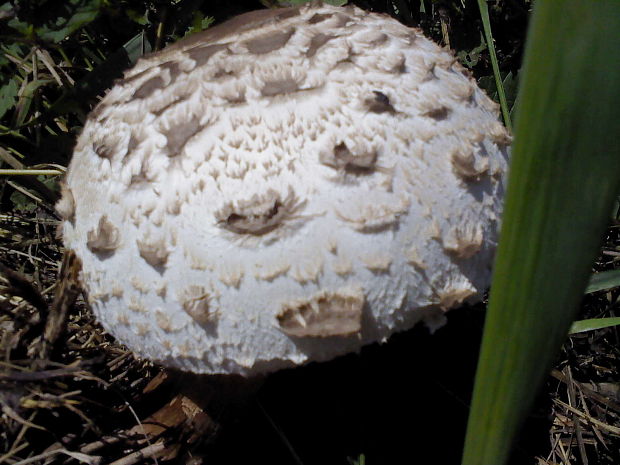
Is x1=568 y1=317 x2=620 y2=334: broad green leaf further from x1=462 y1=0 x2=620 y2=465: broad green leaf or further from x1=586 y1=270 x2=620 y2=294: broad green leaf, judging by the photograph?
x1=462 y1=0 x2=620 y2=465: broad green leaf

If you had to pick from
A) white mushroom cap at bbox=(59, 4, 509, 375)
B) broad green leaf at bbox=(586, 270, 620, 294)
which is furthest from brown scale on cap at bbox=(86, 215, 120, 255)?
broad green leaf at bbox=(586, 270, 620, 294)

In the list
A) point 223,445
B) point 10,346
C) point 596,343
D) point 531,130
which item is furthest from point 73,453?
point 596,343

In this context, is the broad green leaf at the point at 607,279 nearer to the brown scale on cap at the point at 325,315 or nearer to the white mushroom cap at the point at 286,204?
the white mushroom cap at the point at 286,204

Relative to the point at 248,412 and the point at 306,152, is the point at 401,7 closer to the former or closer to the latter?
the point at 306,152

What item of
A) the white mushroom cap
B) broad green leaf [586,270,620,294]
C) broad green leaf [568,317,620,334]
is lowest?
broad green leaf [568,317,620,334]

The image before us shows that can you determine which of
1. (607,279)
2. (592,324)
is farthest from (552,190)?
(592,324)

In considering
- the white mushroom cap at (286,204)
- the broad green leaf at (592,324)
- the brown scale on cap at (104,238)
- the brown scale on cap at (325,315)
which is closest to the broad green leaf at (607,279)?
the broad green leaf at (592,324)
